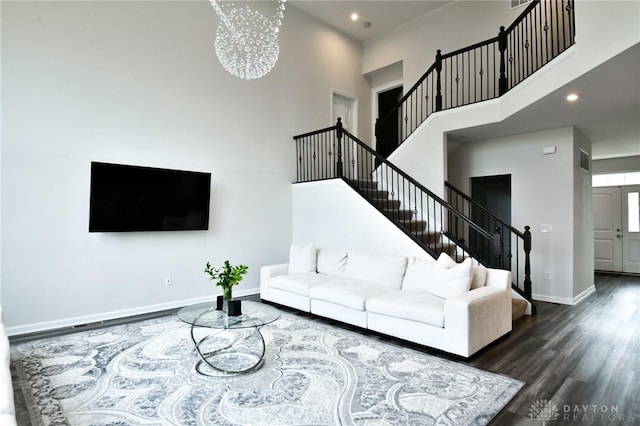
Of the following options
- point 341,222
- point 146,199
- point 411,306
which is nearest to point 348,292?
point 411,306

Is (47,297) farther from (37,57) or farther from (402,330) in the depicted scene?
(402,330)

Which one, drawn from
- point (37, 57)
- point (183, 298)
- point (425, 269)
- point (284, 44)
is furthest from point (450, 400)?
point (284, 44)

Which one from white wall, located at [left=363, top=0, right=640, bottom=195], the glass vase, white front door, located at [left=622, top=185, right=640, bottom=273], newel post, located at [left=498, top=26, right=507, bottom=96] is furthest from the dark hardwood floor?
white front door, located at [left=622, top=185, right=640, bottom=273]

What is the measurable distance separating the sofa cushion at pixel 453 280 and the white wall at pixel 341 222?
97cm

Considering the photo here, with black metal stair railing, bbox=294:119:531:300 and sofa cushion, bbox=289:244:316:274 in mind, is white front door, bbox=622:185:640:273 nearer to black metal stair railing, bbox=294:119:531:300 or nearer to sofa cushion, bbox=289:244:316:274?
black metal stair railing, bbox=294:119:531:300

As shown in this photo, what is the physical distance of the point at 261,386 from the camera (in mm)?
2736

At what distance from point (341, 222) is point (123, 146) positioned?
3.45 m

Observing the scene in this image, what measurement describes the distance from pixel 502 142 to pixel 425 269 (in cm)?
340

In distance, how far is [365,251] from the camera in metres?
5.37

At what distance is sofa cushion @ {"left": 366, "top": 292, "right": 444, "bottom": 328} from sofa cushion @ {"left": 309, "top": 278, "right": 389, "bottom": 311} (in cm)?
14

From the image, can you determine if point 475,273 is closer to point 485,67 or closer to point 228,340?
point 228,340

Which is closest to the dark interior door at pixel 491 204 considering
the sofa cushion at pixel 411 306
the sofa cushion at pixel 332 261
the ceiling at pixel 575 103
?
the ceiling at pixel 575 103

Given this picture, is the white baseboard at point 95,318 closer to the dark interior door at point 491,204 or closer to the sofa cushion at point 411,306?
the sofa cushion at point 411,306

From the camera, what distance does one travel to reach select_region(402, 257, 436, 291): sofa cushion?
13.9ft
